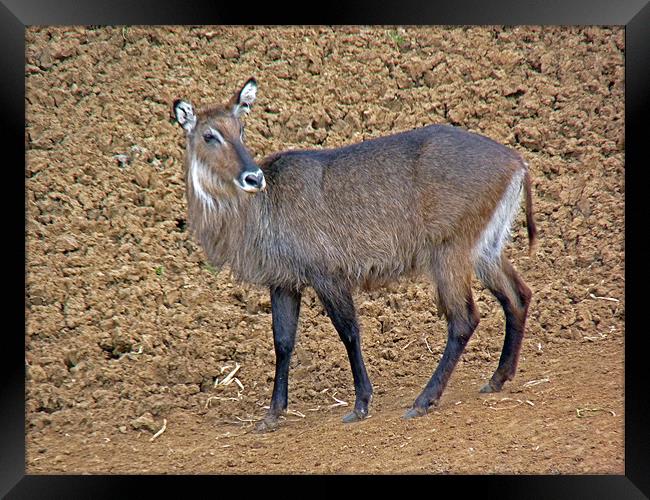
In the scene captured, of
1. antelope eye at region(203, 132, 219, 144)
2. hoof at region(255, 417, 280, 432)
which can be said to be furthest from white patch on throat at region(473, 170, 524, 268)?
antelope eye at region(203, 132, 219, 144)

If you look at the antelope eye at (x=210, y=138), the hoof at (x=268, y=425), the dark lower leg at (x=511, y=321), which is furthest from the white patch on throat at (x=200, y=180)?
the dark lower leg at (x=511, y=321)

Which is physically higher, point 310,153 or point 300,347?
point 310,153

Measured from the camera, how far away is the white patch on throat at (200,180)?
5.24 m

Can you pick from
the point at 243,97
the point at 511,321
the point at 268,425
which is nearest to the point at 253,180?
the point at 243,97

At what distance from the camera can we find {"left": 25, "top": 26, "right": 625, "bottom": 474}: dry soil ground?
5.16 m

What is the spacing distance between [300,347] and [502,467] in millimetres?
1920

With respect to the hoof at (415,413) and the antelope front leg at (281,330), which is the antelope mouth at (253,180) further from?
the hoof at (415,413)

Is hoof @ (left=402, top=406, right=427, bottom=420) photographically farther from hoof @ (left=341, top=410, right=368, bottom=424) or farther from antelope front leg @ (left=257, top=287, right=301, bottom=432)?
antelope front leg @ (left=257, top=287, right=301, bottom=432)

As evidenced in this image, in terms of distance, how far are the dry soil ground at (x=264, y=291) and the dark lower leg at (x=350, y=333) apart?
0.15 metres

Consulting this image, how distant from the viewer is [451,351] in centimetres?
524

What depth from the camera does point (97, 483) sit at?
15.7 feet

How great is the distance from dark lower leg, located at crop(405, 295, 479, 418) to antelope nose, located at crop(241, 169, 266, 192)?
1.32 m

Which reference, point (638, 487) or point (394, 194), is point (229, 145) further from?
point (638, 487)
